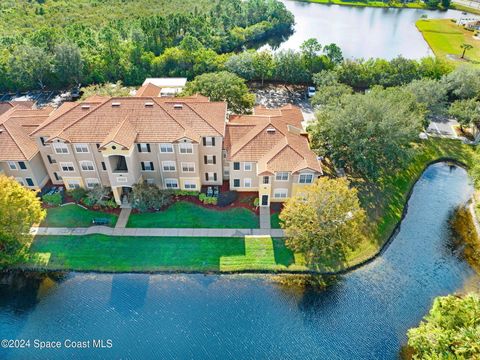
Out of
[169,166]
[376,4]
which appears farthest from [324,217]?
[376,4]

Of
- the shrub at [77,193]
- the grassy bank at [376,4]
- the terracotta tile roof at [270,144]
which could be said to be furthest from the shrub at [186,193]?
the grassy bank at [376,4]

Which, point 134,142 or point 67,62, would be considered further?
point 67,62

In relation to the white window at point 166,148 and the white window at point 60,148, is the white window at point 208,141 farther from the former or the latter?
the white window at point 60,148

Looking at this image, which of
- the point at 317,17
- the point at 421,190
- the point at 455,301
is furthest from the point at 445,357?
the point at 317,17

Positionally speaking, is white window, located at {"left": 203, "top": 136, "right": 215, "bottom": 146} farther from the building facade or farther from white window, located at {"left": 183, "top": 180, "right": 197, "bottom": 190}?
white window, located at {"left": 183, "top": 180, "right": 197, "bottom": 190}

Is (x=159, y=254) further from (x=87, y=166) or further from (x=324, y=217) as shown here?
(x=324, y=217)
